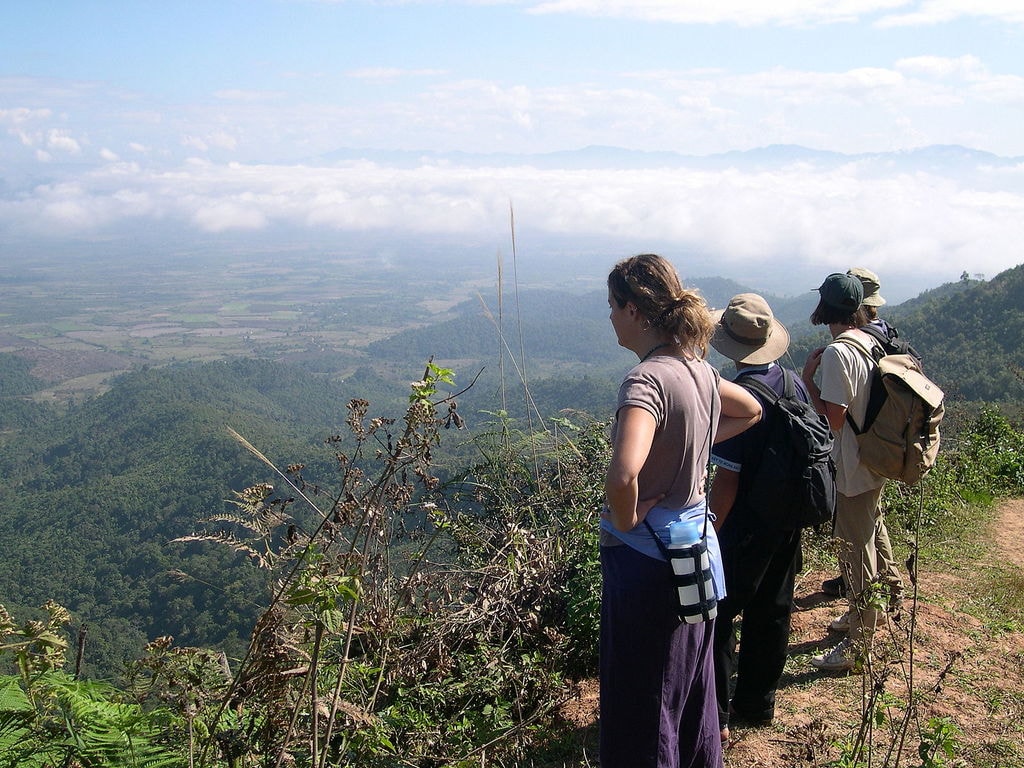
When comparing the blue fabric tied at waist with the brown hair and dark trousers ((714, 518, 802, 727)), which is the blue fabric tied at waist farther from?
dark trousers ((714, 518, 802, 727))

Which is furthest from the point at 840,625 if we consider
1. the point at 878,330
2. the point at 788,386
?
the point at 788,386

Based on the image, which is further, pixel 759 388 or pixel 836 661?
pixel 836 661

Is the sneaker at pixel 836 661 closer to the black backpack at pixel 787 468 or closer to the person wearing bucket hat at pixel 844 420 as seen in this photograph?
the person wearing bucket hat at pixel 844 420

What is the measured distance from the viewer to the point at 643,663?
168 cm

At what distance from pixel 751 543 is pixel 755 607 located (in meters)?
0.28

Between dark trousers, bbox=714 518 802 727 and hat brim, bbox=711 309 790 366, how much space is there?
0.48m

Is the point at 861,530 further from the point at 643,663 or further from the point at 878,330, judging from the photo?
the point at 643,663

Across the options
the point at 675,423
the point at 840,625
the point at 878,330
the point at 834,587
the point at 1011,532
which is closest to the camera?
the point at 675,423

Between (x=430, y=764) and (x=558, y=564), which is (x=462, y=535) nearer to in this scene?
(x=558, y=564)

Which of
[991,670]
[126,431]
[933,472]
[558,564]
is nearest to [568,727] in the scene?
[558,564]

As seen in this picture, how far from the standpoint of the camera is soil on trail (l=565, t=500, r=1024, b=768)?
85.1 inches

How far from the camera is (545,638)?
A: 260cm

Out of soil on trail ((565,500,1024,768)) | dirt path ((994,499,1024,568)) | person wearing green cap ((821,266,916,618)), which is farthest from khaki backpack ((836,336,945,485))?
dirt path ((994,499,1024,568))

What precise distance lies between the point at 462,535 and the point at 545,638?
526 mm
